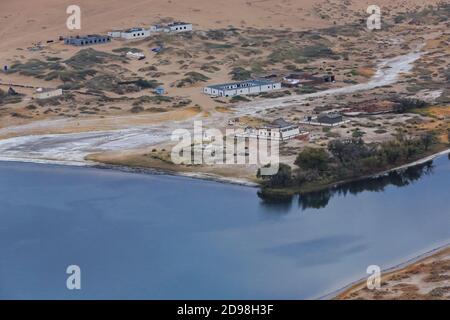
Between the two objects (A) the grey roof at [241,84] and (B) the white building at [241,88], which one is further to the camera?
(A) the grey roof at [241,84]

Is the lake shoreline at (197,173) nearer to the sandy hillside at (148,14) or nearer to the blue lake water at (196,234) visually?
the blue lake water at (196,234)

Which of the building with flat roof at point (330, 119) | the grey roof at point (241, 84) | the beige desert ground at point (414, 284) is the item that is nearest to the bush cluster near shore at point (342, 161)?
the building with flat roof at point (330, 119)

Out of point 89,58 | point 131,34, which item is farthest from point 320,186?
point 131,34

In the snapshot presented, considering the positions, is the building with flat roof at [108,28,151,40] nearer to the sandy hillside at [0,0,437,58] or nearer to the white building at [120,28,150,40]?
the white building at [120,28,150,40]

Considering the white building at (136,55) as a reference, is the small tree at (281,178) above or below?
below

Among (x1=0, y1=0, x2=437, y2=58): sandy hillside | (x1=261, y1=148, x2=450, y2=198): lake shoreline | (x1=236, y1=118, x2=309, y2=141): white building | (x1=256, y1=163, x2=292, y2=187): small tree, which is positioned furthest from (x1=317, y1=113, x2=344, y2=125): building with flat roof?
(x1=0, y1=0, x2=437, y2=58): sandy hillside

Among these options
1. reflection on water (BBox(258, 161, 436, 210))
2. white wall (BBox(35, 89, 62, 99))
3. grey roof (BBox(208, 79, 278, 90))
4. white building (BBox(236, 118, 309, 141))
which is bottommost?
reflection on water (BBox(258, 161, 436, 210))

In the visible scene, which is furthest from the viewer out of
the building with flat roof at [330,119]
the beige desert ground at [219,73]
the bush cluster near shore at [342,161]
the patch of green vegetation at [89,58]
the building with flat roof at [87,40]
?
the building with flat roof at [87,40]
